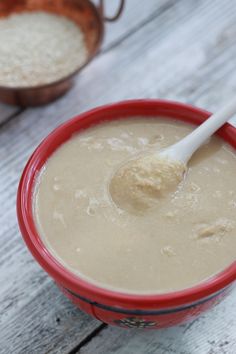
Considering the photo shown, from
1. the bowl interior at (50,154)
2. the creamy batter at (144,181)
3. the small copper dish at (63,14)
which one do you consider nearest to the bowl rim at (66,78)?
the small copper dish at (63,14)

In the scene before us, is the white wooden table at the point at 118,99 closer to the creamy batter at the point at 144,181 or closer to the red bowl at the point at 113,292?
the red bowl at the point at 113,292

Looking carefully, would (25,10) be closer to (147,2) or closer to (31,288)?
(147,2)

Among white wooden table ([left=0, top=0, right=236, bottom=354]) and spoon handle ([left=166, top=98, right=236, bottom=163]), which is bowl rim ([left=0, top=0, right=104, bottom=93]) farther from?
spoon handle ([left=166, top=98, right=236, bottom=163])

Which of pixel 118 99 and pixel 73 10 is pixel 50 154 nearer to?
pixel 118 99

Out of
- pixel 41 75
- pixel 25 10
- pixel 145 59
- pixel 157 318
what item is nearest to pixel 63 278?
pixel 157 318

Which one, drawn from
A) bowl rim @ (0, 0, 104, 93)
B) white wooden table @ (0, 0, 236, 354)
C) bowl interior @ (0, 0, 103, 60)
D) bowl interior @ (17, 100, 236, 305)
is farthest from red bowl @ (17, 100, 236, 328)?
bowl interior @ (0, 0, 103, 60)

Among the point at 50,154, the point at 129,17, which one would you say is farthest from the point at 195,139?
the point at 129,17
